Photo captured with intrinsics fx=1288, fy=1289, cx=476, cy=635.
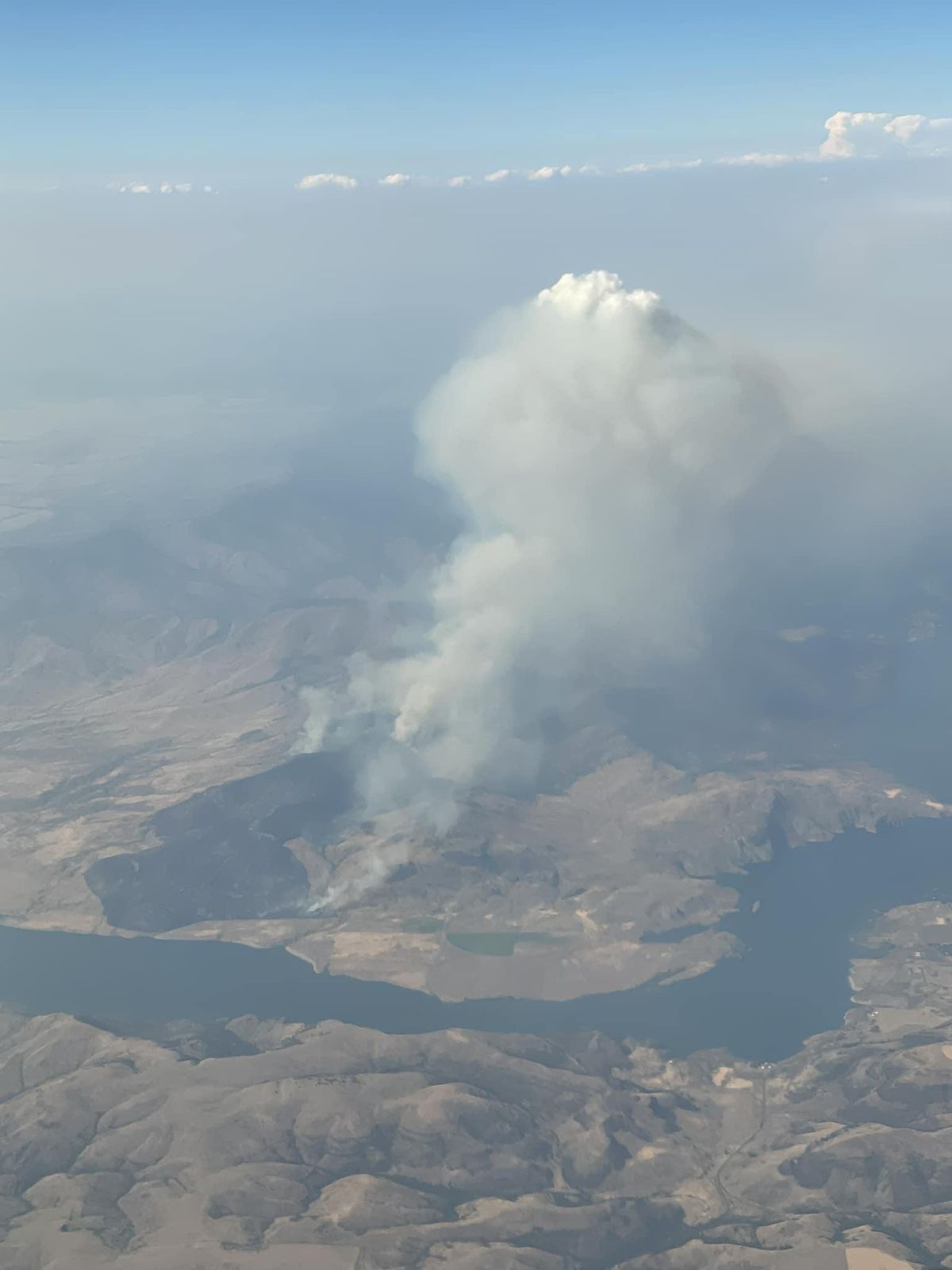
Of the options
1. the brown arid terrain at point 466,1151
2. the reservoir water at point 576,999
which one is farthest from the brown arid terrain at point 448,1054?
the reservoir water at point 576,999

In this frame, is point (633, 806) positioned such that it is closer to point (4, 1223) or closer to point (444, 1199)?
point (444, 1199)

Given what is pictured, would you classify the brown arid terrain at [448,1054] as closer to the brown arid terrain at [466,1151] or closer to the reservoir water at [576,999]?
the brown arid terrain at [466,1151]

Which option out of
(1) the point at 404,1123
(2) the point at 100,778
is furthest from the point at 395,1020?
(2) the point at 100,778

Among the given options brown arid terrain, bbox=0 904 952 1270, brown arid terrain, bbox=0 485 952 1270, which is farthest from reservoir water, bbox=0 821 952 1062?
brown arid terrain, bbox=0 904 952 1270

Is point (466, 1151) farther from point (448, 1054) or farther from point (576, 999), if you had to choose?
point (576, 999)

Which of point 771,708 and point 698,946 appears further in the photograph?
point 771,708

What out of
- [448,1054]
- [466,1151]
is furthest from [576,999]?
[466,1151]

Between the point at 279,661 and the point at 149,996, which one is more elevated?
the point at 279,661
